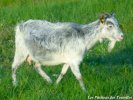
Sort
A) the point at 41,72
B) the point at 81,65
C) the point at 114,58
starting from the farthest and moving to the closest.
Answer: the point at 114,58
the point at 81,65
the point at 41,72

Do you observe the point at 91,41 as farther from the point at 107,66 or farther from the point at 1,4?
the point at 1,4

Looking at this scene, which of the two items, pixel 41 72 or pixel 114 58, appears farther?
pixel 114 58

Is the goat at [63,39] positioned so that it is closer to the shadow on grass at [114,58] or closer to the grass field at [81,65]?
the grass field at [81,65]

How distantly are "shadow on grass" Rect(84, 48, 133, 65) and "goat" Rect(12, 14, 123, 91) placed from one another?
2.27 m

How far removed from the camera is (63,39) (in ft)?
31.3

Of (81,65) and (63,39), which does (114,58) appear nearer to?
(81,65)

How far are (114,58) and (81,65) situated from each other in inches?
55.1

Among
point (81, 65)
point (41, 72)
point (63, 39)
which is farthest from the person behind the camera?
point (81, 65)

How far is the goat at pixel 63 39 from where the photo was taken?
9.40 metres

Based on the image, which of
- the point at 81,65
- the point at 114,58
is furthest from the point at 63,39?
the point at 114,58

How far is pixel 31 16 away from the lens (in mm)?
17750

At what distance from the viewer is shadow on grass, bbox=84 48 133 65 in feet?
40.3

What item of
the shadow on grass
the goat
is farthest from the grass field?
the goat

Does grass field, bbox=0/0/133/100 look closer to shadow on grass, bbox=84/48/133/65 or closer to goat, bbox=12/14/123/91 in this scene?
shadow on grass, bbox=84/48/133/65
